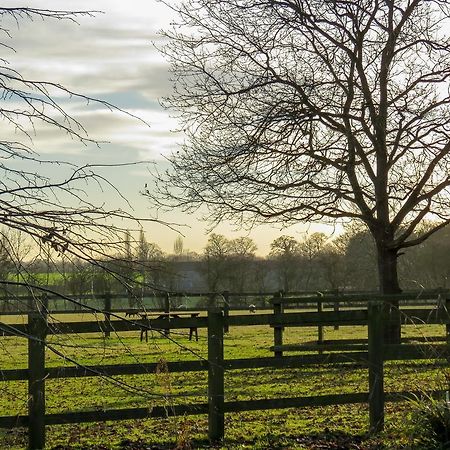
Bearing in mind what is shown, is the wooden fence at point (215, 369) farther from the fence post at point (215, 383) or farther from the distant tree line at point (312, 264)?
the distant tree line at point (312, 264)

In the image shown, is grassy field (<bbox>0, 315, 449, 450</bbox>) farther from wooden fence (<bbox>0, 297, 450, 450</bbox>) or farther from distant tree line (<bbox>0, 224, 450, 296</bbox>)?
distant tree line (<bbox>0, 224, 450, 296</bbox>)

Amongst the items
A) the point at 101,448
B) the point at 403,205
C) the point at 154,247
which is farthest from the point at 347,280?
the point at 154,247

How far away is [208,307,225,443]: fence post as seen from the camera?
7926 mm

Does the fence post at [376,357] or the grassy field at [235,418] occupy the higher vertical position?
the fence post at [376,357]

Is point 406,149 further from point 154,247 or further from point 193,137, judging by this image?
point 154,247

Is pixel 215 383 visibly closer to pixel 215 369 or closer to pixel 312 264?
pixel 215 369

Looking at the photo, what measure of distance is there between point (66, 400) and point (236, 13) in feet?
33.8

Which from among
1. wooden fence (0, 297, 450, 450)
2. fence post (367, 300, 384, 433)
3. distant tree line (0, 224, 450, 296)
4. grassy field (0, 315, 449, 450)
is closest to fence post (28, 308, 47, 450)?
wooden fence (0, 297, 450, 450)

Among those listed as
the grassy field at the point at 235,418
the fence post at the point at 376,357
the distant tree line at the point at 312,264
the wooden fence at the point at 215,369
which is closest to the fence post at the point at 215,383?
the wooden fence at the point at 215,369

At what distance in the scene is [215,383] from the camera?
802cm

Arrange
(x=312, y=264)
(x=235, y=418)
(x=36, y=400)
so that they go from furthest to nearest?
(x=312, y=264), (x=235, y=418), (x=36, y=400)

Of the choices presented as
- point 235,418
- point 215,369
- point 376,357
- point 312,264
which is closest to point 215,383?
point 215,369

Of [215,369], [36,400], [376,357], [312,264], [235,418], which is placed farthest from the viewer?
[312,264]

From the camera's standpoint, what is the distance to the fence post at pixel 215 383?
26.0 feet
